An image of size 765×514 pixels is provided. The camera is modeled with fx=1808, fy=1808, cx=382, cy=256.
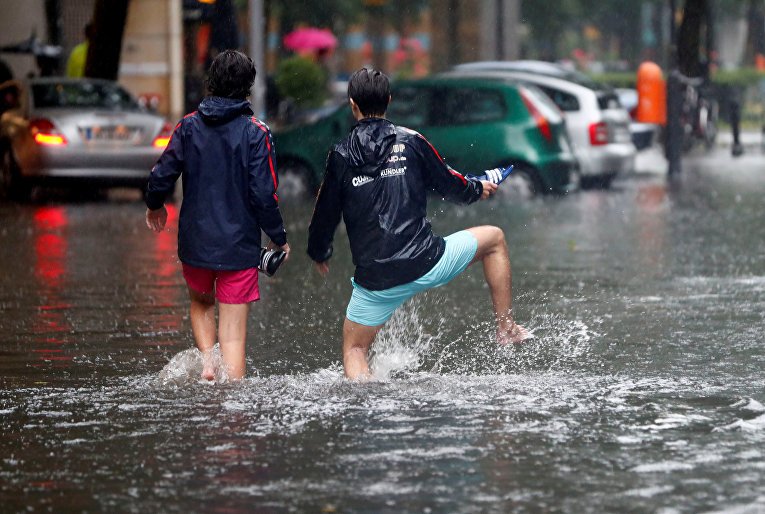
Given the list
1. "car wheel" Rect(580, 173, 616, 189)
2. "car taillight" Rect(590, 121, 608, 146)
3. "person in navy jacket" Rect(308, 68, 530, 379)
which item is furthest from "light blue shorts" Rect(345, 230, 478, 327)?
"car wheel" Rect(580, 173, 616, 189)

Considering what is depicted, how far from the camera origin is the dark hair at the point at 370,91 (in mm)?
7316

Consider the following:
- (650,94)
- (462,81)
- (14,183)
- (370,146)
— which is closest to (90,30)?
(14,183)


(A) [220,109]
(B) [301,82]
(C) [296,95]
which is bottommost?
(C) [296,95]

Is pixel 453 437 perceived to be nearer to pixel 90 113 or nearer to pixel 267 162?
pixel 267 162

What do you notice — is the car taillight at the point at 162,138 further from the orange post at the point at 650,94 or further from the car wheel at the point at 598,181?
the orange post at the point at 650,94

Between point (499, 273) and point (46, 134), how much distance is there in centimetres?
1314

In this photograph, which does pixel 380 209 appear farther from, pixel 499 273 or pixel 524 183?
pixel 524 183

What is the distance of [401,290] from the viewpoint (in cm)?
746

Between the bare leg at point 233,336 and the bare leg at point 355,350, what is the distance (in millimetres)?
442

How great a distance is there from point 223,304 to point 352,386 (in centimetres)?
65

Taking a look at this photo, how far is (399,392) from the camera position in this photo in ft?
24.3

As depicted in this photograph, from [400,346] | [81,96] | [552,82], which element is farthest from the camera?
[552,82]

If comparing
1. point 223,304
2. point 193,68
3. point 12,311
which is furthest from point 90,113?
point 193,68

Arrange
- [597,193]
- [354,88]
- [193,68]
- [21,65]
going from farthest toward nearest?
1. [193,68]
2. [21,65]
3. [597,193]
4. [354,88]
